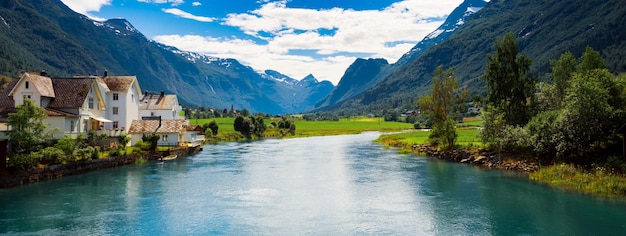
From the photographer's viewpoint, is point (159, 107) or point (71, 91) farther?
point (159, 107)

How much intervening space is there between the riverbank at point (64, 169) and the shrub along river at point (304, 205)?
3.51 ft

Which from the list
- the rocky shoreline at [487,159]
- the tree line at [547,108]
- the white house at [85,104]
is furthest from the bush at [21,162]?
the tree line at [547,108]

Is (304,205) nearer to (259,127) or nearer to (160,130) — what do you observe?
(160,130)

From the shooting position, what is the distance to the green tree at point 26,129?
4331 cm

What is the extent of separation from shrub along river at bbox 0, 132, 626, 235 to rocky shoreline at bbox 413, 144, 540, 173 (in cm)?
250

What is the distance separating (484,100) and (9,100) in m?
58.1

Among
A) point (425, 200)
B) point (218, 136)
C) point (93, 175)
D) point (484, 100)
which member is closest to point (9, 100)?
point (93, 175)

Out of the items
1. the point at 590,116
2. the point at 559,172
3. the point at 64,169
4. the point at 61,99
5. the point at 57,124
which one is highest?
the point at 61,99

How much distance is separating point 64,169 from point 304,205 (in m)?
27.3

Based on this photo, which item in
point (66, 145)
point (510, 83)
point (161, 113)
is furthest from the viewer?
point (161, 113)

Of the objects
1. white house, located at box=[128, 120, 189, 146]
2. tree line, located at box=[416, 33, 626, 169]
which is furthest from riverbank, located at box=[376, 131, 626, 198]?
white house, located at box=[128, 120, 189, 146]

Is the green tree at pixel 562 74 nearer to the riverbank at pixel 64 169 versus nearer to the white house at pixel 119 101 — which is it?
the riverbank at pixel 64 169

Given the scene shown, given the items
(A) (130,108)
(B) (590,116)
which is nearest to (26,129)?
(A) (130,108)

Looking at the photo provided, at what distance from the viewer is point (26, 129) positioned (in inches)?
1759
